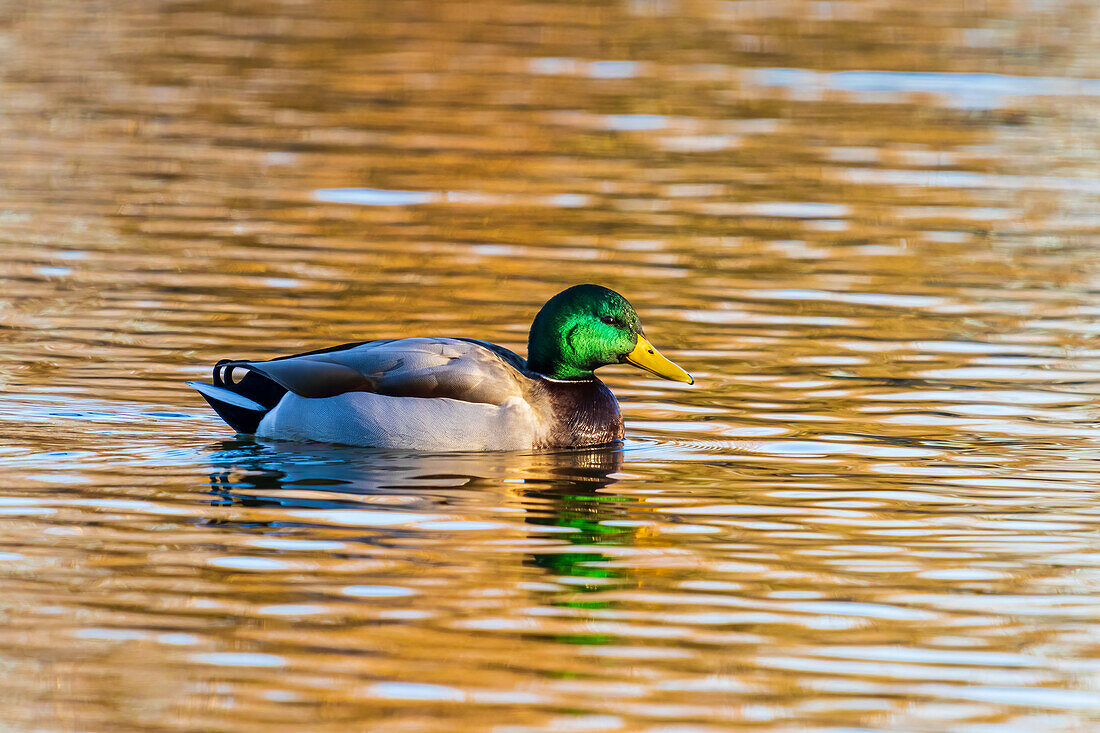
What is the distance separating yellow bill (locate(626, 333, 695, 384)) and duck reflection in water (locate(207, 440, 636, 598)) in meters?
0.55

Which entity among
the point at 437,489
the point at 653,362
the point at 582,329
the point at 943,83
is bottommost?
the point at 437,489

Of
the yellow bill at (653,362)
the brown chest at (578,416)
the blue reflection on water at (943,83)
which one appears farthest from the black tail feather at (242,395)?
the blue reflection on water at (943,83)

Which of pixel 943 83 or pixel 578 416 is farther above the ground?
pixel 943 83

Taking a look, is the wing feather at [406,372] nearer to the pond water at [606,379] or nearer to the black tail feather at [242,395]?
the black tail feather at [242,395]

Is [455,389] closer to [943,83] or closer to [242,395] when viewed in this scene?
[242,395]

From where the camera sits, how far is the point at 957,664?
22.1 ft

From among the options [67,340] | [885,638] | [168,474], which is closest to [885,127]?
[67,340]

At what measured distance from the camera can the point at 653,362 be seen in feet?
34.2

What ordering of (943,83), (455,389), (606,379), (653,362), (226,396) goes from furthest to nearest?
(943,83)
(606,379)
(653,362)
(226,396)
(455,389)

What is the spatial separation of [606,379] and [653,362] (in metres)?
1.80

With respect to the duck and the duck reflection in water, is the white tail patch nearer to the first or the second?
the duck

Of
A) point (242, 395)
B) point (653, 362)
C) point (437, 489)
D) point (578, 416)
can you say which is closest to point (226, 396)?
point (242, 395)

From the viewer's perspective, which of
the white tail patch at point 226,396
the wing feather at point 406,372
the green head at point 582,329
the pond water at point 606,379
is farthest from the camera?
the green head at point 582,329

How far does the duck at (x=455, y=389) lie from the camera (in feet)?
32.3
